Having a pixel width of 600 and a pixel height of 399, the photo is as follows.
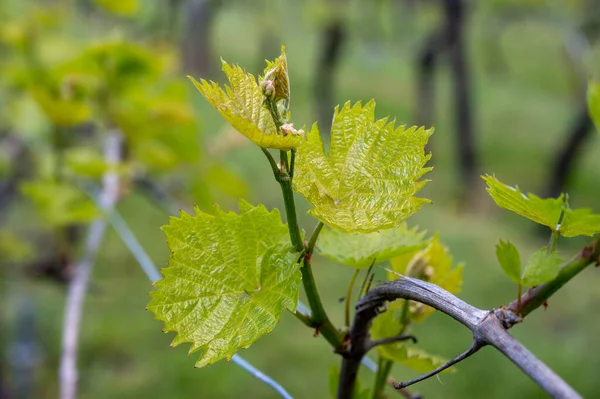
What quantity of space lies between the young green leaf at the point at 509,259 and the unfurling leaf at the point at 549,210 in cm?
1

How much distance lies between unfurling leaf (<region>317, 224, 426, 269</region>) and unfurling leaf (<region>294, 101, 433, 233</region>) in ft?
0.10

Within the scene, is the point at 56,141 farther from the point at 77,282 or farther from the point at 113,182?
the point at 77,282

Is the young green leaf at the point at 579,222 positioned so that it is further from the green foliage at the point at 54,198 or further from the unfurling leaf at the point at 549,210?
the green foliage at the point at 54,198

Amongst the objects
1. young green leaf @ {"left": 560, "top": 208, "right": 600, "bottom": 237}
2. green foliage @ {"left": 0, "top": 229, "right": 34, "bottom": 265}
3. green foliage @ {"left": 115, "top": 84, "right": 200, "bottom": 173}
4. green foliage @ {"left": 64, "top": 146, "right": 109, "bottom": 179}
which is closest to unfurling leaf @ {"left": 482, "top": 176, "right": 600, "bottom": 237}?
young green leaf @ {"left": 560, "top": 208, "right": 600, "bottom": 237}

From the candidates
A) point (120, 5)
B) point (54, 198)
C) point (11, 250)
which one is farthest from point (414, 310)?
point (11, 250)

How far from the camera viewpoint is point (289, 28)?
6.71 metres

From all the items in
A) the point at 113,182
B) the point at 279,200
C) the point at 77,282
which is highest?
the point at 279,200

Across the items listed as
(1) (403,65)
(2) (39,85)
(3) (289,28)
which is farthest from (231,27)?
(2) (39,85)

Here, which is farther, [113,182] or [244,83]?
[113,182]

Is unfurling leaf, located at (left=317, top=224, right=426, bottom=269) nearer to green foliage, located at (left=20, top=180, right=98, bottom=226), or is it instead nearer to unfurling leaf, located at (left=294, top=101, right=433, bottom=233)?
unfurling leaf, located at (left=294, top=101, right=433, bottom=233)

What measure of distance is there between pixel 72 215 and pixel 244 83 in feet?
1.42

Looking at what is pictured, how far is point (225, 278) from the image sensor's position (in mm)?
216

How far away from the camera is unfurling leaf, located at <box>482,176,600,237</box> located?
0.17 m

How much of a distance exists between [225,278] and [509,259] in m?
0.11
